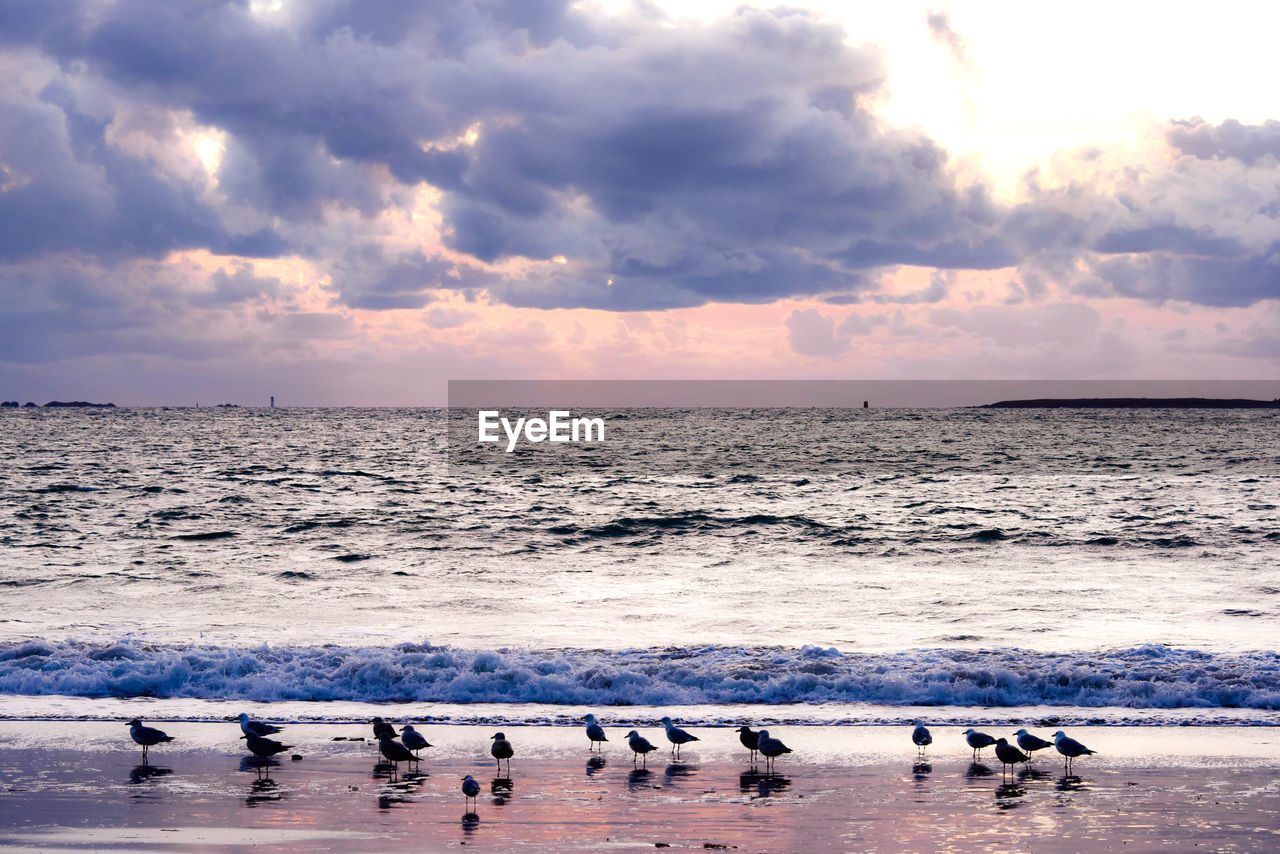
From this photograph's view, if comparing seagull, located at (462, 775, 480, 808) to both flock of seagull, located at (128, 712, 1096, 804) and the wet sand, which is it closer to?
the wet sand

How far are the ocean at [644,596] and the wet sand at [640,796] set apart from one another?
1.75 metres

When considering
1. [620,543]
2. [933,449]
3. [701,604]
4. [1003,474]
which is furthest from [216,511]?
[933,449]

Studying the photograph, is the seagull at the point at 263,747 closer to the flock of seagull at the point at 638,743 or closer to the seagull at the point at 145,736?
the flock of seagull at the point at 638,743

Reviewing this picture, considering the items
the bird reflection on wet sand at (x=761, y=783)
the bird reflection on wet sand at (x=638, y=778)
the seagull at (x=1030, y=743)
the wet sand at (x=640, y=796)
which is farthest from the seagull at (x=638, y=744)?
the seagull at (x=1030, y=743)

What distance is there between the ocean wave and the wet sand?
2.17m

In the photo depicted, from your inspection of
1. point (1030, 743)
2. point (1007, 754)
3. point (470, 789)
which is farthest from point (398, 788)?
point (1030, 743)

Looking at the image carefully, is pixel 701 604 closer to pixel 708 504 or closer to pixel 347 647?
pixel 347 647

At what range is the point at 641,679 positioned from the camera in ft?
55.4

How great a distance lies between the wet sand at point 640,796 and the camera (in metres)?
9.59

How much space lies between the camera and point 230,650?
18.2 metres

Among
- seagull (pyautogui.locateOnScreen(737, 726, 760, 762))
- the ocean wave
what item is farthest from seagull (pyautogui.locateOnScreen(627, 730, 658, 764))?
the ocean wave

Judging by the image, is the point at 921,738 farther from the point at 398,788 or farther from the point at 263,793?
the point at 263,793

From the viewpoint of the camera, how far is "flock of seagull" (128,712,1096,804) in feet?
39.4

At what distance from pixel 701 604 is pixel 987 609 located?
7069 millimetres
